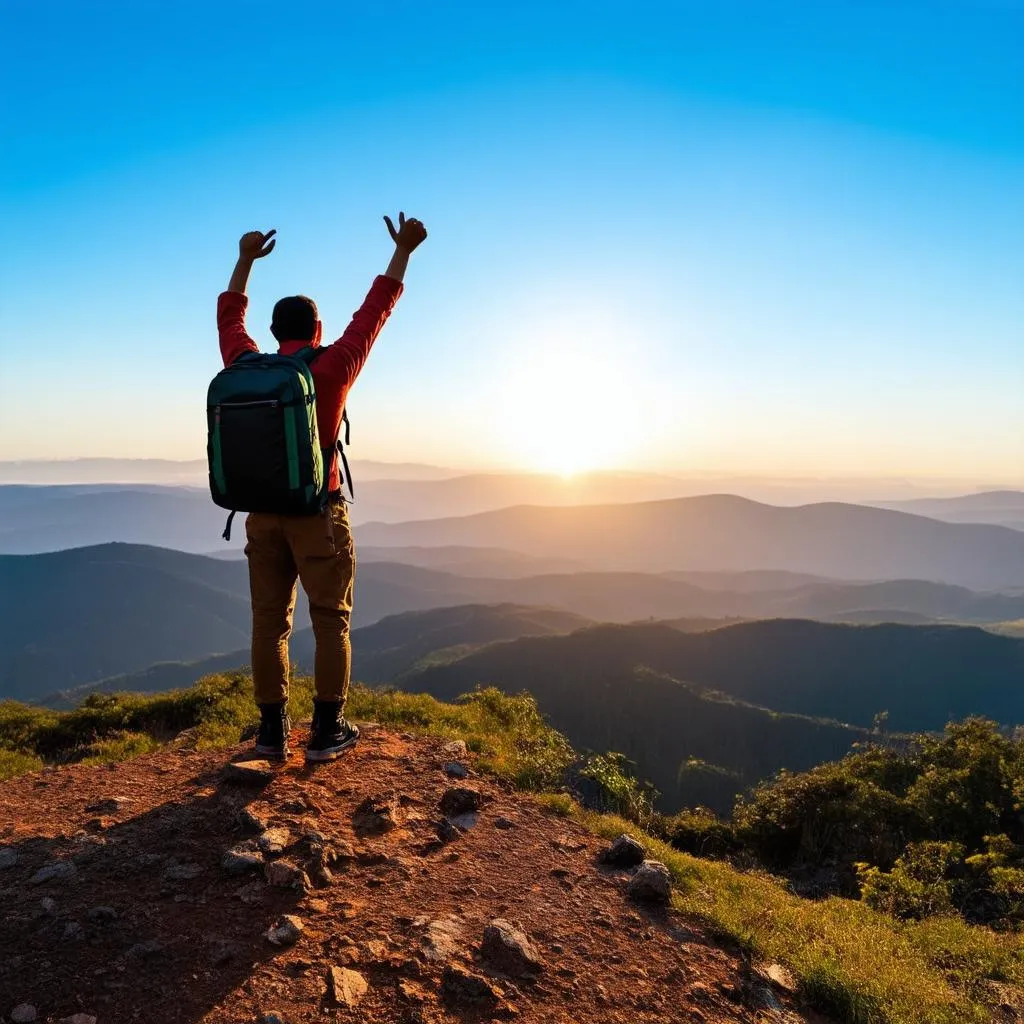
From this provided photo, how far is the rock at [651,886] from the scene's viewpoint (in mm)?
3992

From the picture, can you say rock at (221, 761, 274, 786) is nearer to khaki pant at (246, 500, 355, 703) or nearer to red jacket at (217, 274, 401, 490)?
khaki pant at (246, 500, 355, 703)

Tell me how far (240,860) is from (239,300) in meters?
4.02

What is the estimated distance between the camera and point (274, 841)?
3781mm

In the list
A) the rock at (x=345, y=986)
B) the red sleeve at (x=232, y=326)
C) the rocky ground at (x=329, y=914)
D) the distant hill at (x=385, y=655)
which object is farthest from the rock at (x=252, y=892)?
the distant hill at (x=385, y=655)

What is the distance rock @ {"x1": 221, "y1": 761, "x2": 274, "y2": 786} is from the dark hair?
324 centimetres

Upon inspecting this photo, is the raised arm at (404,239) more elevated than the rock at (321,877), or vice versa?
the raised arm at (404,239)

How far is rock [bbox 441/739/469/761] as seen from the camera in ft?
19.0

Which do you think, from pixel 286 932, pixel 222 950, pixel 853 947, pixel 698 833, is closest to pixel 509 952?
pixel 286 932

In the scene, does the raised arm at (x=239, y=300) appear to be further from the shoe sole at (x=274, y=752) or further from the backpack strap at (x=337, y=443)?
the shoe sole at (x=274, y=752)

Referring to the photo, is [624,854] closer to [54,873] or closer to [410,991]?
[410,991]

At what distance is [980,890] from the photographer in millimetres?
5730

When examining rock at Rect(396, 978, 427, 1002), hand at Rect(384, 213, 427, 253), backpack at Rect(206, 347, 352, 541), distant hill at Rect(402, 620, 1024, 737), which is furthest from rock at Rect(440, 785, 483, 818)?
distant hill at Rect(402, 620, 1024, 737)

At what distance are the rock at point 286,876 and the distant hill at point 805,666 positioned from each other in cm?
12282

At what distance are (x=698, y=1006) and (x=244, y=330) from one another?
5.29 metres
